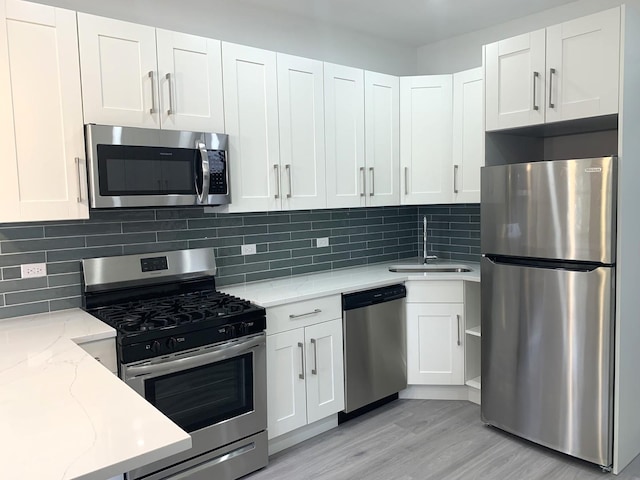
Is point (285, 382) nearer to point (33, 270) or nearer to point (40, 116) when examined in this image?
point (33, 270)

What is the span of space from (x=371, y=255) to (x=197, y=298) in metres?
1.71

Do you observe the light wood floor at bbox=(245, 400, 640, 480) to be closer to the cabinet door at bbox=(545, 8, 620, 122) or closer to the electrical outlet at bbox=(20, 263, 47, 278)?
the electrical outlet at bbox=(20, 263, 47, 278)

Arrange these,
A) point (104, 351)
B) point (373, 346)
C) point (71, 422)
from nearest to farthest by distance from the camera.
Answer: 1. point (71, 422)
2. point (104, 351)
3. point (373, 346)

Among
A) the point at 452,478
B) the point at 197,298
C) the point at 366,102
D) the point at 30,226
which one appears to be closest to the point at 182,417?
the point at 197,298

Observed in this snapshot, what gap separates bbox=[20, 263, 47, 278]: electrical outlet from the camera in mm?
2520

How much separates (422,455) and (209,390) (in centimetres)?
131

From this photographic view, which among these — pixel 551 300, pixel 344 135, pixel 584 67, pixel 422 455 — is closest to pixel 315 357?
pixel 422 455

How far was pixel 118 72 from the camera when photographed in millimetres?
2438

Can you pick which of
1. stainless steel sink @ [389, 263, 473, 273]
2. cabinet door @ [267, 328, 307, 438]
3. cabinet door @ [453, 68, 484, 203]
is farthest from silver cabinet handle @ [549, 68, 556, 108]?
cabinet door @ [267, 328, 307, 438]

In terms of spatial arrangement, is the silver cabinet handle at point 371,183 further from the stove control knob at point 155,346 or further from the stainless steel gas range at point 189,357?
the stove control knob at point 155,346

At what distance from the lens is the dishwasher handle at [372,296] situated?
10.3 ft

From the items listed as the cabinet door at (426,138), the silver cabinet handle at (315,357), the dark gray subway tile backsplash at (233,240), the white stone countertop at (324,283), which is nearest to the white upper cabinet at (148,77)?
the dark gray subway tile backsplash at (233,240)

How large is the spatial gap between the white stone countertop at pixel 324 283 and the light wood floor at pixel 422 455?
0.91 meters

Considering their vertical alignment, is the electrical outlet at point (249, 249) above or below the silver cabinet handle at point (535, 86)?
below
